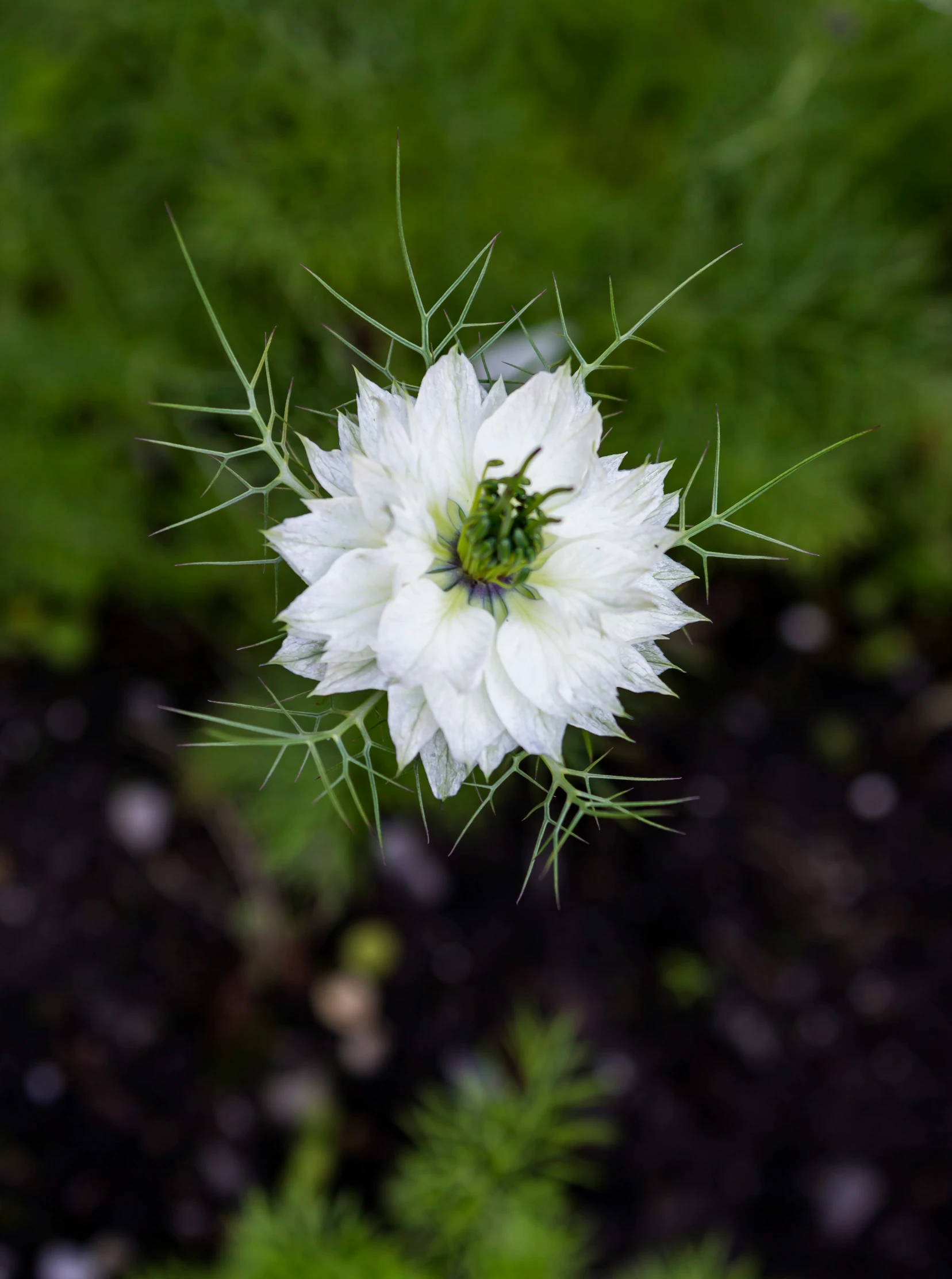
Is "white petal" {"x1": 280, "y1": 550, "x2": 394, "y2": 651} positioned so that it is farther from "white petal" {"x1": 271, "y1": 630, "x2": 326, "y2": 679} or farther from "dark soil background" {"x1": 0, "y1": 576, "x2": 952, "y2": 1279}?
"dark soil background" {"x1": 0, "y1": 576, "x2": 952, "y2": 1279}

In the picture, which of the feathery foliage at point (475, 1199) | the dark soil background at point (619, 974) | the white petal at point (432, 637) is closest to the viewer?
the white petal at point (432, 637)

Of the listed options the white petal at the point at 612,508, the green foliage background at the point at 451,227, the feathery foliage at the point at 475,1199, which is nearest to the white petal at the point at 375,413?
the white petal at the point at 612,508

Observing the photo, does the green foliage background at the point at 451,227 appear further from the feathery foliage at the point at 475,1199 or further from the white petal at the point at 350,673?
the feathery foliage at the point at 475,1199

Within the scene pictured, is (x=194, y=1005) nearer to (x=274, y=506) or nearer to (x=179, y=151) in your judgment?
(x=274, y=506)

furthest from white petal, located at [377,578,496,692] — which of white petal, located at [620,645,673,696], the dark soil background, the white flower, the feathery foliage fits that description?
the feathery foliage

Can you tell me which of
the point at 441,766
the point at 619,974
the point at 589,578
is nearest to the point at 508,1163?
the point at 619,974

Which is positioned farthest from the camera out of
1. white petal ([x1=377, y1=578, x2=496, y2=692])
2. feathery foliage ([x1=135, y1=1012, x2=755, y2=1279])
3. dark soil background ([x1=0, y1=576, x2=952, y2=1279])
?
dark soil background ([x1=0, y1=576, x2=952, y2=1279])
